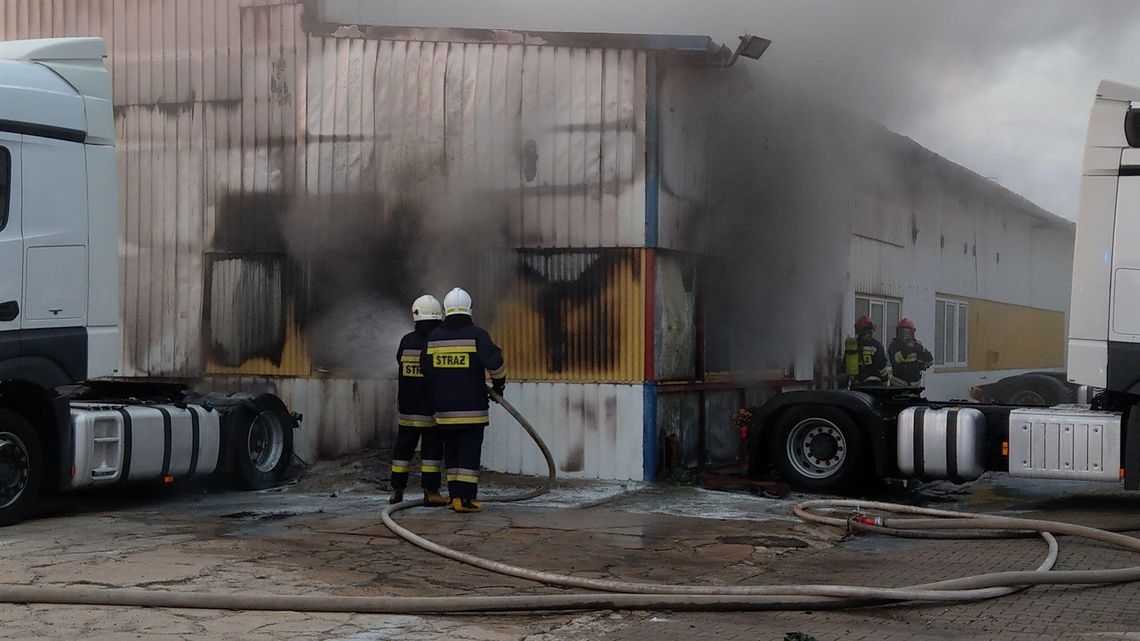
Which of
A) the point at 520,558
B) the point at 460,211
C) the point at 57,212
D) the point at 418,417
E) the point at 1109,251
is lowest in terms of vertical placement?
the point at 520,558

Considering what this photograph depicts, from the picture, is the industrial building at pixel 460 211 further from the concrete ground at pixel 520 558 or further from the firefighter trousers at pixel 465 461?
the firefighter trousers at pixel 465 461

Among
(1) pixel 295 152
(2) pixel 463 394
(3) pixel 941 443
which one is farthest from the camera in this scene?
(1) pixel 295 152

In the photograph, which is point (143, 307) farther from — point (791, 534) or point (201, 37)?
point (791, 534)

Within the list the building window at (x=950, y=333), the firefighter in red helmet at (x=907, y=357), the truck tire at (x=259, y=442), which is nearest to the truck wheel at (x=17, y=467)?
the truck tire at (x=259, y=442)

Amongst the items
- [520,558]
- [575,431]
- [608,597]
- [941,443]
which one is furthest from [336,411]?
[608,597]

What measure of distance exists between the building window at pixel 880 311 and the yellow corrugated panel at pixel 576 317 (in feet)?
22.7

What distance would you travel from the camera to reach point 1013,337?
28578mm

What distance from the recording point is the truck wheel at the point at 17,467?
9641 mm

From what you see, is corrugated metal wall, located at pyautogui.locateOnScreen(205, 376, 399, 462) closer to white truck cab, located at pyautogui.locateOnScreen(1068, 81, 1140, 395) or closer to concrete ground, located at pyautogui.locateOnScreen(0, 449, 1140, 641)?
concrete ground, located at pyautogui.locateOnScreen(0, 449, 1140, 641)

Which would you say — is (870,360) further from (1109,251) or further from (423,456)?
(423,456)

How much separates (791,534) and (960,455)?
9.82ft

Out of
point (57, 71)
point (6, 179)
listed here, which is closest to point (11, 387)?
point (6, 179)

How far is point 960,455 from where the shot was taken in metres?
12.1

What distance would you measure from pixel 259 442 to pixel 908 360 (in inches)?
323
